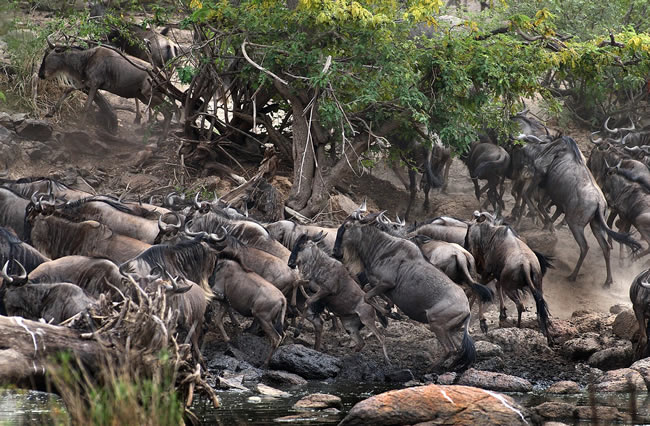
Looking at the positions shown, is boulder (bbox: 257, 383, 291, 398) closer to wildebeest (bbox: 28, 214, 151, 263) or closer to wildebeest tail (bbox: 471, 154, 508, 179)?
wildebeest (bbox: 28, 214, 151, 263)

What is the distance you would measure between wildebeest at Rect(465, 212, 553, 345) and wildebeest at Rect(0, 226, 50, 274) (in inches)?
222

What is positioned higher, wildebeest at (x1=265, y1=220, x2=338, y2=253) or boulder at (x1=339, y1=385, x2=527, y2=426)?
boulder at (x1=339, y1=385, x2=527, y2=426)

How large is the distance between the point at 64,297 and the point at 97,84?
9.72 metres

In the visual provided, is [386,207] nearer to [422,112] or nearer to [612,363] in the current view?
[422,112]

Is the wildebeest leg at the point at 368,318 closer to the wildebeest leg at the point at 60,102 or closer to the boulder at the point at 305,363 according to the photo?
the boulder at the point at 305,363

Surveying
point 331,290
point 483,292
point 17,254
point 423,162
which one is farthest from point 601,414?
point 423,162

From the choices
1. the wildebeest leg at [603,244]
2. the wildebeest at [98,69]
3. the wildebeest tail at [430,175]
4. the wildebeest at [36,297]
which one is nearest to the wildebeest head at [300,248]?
the wildebeest at [36,297]

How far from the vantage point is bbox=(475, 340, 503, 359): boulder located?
12.1m

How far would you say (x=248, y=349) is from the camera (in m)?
11.9

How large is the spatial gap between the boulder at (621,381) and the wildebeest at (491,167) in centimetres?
705

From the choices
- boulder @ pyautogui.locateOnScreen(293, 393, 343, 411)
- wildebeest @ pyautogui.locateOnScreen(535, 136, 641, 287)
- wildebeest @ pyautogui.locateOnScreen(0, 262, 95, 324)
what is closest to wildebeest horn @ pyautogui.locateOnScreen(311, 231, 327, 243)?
boulder @ pyautogui.locateOnScreen(293, 393, 343, 411)

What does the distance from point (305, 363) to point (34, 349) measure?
432cm

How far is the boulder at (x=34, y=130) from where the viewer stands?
1894 centimetres

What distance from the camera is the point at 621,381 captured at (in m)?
10.7
